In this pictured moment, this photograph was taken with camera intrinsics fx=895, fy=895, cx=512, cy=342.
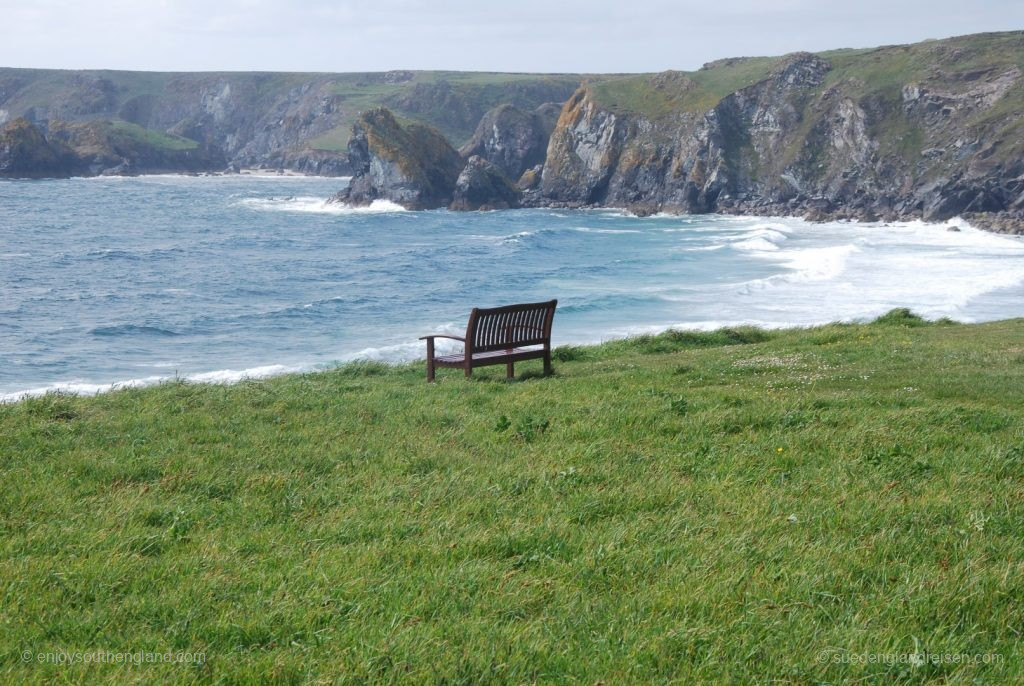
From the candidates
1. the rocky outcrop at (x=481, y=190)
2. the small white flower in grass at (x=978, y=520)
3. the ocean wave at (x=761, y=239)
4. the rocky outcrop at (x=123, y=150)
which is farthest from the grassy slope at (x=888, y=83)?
the rocky outcrop at (x=123, y=150)

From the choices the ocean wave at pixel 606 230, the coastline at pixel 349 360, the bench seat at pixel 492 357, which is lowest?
the ocean wave at pixel 606 230

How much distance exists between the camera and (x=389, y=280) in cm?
4553

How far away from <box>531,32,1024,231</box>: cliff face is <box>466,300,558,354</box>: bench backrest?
63374 millimetres

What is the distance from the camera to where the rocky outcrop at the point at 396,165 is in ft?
301

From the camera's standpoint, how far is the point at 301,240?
211 feet

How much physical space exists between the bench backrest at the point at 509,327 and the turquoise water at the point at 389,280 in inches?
225

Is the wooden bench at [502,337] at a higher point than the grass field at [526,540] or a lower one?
lower

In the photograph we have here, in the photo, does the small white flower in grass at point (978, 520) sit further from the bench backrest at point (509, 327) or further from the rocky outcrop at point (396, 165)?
the rocky outcrop at point (396, 165)

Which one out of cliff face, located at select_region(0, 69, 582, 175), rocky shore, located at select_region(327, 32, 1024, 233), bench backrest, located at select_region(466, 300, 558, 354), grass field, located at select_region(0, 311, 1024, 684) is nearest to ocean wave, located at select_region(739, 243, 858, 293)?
rocky shore, located at select_region(327, 32, 1024, 233)

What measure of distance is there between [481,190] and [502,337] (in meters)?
80.3

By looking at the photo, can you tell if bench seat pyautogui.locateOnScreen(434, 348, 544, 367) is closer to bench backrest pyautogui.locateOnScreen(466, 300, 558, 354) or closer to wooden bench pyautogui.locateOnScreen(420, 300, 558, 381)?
wooden bench pyautogui.locateOnScreen(420, 300, 558, 381)

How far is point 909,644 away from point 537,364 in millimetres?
11414

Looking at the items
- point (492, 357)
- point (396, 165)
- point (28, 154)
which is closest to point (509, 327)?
point (492, 357)

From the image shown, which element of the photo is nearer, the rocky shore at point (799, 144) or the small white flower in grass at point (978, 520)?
the small white flower in grass at point (978, 520)
